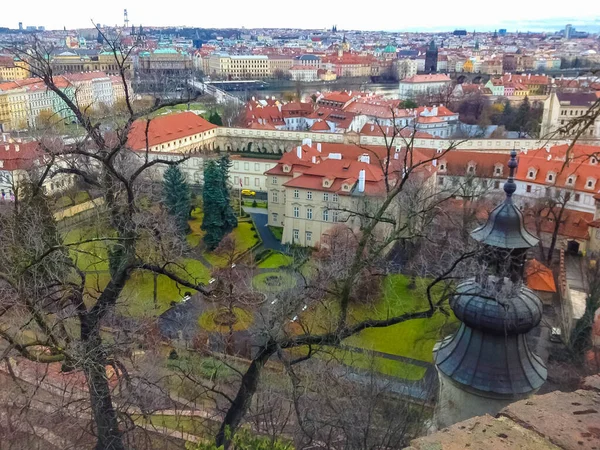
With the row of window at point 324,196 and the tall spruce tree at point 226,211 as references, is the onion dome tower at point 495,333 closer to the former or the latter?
the row of window at point 324,196

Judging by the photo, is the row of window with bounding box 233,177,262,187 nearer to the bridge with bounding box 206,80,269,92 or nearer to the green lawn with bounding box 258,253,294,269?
the green lawn with bounding box 258,253,294,269

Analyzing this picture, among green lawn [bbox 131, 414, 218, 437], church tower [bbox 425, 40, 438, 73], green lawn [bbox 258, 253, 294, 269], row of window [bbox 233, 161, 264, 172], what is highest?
church tower [bbox 425, 40, 438, 73]

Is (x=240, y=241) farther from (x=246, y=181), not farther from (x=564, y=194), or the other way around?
(x=564, y=194)

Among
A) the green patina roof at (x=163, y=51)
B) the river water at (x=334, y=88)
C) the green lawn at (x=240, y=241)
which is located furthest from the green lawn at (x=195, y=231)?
the green patina roof at (x=163, y=51)

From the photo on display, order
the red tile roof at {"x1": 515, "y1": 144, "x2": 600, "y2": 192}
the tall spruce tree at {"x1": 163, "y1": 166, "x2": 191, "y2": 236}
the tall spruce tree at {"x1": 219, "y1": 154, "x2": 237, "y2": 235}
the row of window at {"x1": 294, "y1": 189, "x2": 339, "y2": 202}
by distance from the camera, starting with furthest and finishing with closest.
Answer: the red tile roof at {"x1": 515, "y1": 144, "x2": 600, "y2": 192} < the tall spruce tree at {"x1": 163, "y1": 166, "x2": 191, "y2": 236} < the tall spruce tree at {"x1": 219, "y1": 154, "x2": 237, "y2": 235} < the row of window at {"x1": 294, "y1": 189, "x2": 339, "y2": 202}

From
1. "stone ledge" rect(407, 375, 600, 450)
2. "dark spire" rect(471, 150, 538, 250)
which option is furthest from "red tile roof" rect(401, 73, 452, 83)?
"stone ledge" rect(407, 375, 600, 450)
